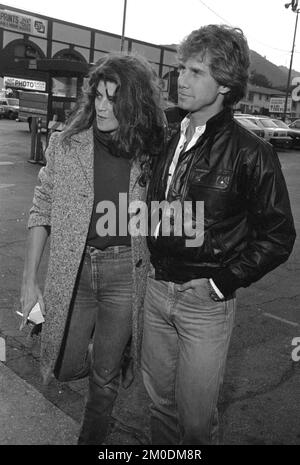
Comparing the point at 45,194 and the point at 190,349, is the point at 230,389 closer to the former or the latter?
the point at 190,349

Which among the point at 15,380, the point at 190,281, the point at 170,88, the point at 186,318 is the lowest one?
the point at 15,380

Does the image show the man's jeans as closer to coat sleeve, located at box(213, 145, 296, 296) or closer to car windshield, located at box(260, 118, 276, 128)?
coat sleeve, located at box(213, 145, 296, 296)

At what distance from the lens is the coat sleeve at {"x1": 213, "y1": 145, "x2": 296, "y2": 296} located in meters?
1.89

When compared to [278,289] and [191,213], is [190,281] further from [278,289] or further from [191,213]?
[278,289]

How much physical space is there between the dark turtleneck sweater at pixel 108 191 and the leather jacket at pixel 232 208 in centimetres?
31

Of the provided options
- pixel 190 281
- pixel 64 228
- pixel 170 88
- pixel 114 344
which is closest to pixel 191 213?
pixel 190 281

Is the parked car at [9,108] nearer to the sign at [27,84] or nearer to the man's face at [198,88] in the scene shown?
the sign at [27,84]

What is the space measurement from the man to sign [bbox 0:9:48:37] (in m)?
37.3

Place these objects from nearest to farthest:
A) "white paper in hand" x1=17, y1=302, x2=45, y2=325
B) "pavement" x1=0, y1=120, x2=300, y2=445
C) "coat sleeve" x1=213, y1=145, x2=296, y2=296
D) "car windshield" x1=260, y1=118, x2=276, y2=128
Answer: "coat sleeve" x1=213, y1=145, x2=296, y2=296
"white paper in hand" x1=17, y1=302, x2=45, y2=325
"pavement" x1=0, y1=120, x2=300, y2=445
"car windshield" x1=260, y1=118, x2=276, y2=128

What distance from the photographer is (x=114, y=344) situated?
2.31 m

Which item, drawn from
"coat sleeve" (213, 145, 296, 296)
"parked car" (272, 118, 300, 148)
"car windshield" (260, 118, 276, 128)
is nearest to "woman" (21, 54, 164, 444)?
"coat sleeve" (213, 145, 296, 296)

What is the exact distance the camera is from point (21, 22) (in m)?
36.0

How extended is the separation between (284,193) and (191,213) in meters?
0.37

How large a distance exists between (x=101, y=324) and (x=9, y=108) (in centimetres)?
3123
